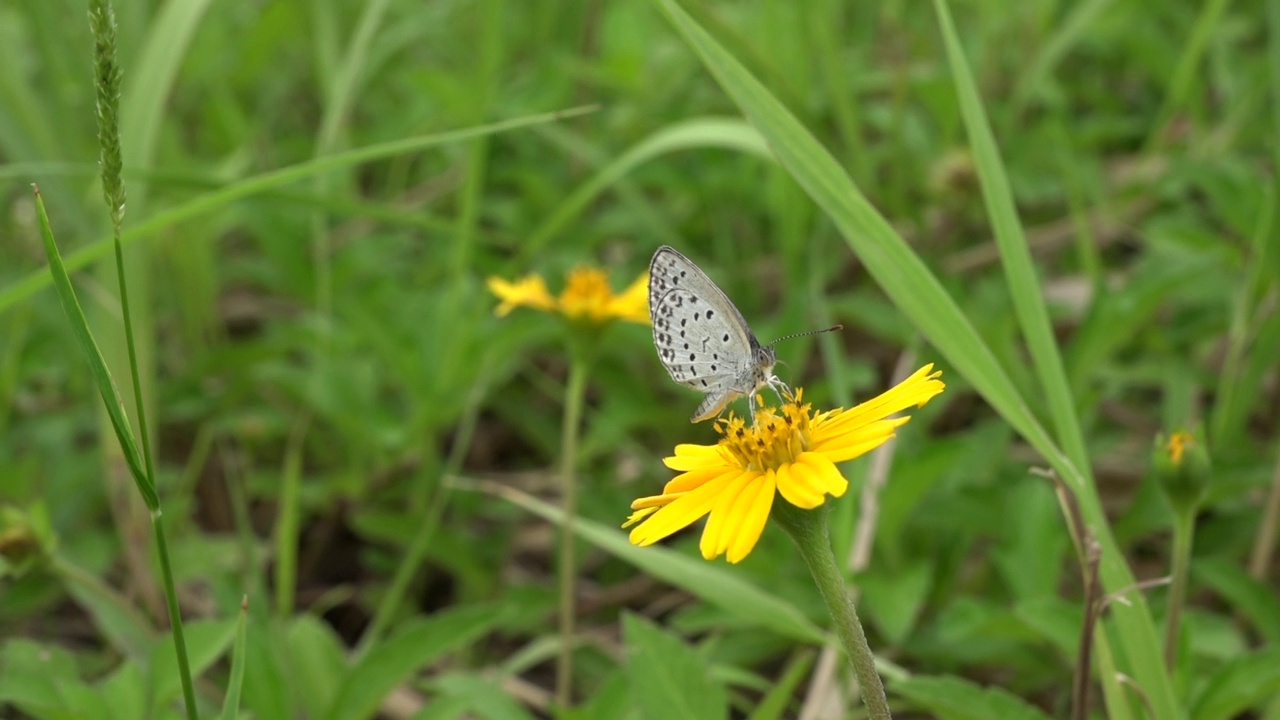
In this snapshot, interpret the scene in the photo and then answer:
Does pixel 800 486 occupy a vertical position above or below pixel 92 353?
below

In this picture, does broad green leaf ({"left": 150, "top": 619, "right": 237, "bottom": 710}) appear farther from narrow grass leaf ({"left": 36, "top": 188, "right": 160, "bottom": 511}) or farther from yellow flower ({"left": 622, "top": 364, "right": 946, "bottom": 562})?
yellow flower ({"left": 622, "top": 364, "right": 946, "bottom": 562})

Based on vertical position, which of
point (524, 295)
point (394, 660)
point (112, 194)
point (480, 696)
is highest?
point (112, 194)

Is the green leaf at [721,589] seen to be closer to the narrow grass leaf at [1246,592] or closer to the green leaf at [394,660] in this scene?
the green leaf at [394,660]

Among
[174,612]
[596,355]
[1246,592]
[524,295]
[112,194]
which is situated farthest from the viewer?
[596,355]

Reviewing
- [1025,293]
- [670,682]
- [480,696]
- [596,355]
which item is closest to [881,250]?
[1025,293]

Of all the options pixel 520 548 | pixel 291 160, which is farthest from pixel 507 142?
pixel 520 548

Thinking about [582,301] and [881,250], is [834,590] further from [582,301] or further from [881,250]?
[582,301]
